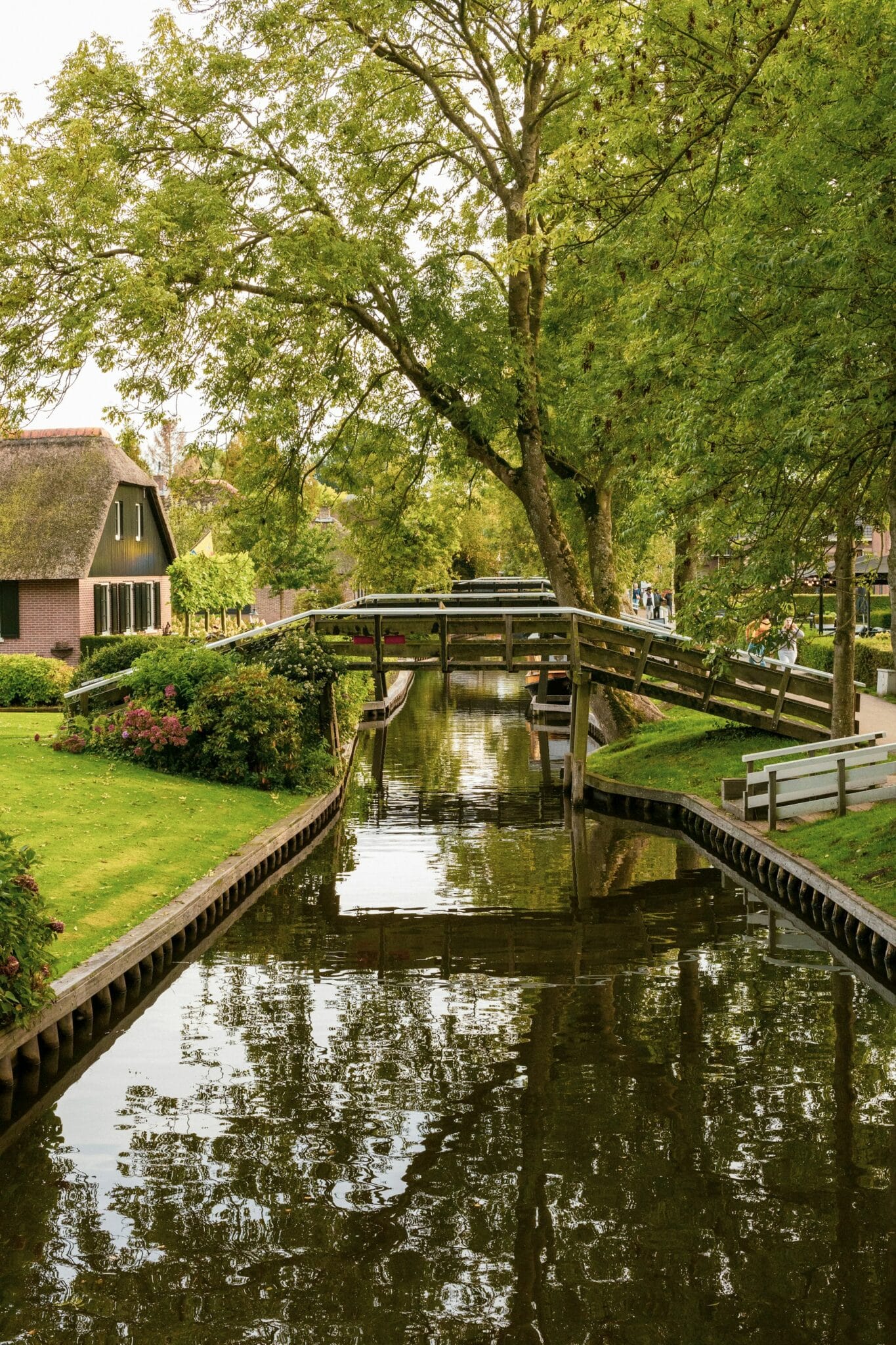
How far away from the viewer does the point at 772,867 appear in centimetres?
2002

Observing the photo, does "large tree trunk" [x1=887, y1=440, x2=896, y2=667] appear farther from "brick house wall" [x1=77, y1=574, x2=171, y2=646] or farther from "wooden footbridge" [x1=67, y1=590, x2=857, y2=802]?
"brick house wall" [x1=77, y1=574, x2=171, y2=646]

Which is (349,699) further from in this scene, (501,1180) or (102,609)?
(501,1180)

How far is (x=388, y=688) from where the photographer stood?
51.1 metres

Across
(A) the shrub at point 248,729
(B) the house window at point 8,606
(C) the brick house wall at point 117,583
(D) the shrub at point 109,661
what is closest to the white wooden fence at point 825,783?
(A) the shrub at point 248,729

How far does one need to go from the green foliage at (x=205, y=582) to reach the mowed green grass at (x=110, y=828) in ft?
83.0

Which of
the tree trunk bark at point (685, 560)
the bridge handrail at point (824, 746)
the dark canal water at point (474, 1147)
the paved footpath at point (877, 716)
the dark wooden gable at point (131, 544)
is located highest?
the dark wooden gable at point (131, 544)

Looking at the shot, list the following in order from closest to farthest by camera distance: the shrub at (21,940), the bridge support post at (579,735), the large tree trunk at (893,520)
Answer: the shrub at (21,940) < the large tree trunk at (893,520) < the bridge support post at (579,735)

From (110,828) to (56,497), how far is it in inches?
1101

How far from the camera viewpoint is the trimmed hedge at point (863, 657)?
125 ft

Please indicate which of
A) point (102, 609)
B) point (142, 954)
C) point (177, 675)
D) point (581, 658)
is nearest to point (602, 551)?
point (581, 658)

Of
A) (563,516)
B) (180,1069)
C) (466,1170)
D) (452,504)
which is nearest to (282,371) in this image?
(563,516)

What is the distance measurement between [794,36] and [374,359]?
47.8 ft

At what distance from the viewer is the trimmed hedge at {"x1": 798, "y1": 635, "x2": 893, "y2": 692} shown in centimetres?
3809

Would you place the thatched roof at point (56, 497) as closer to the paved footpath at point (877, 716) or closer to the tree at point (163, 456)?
the paved footpath at point (877, 716)
